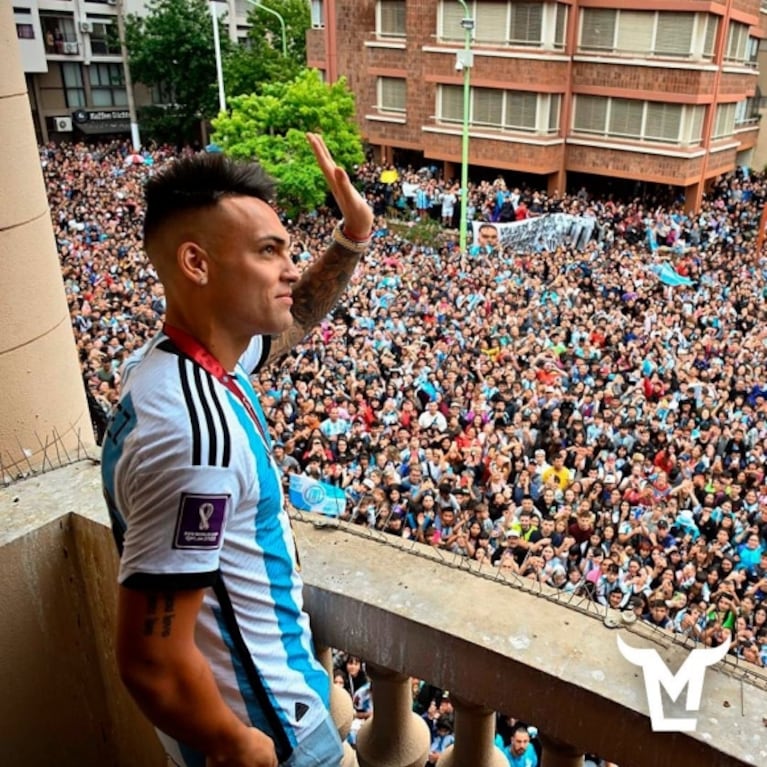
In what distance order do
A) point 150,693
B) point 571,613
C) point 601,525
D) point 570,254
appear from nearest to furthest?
point 150,693
point 571,613
point 601,525
point 570,254

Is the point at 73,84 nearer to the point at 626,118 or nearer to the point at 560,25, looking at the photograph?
the point at 560,25

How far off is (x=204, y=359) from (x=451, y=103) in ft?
92.0

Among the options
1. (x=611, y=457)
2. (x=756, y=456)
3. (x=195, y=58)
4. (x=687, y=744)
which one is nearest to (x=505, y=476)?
(x=611, y=457)

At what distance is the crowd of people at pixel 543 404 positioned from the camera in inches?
304

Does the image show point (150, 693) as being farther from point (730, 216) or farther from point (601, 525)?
point (730, 216)

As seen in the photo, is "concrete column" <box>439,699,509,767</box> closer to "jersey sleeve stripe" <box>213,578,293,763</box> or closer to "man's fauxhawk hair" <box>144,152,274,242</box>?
"jersey sleeve stripe" <box>213,578,293,763</box>

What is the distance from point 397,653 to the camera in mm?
2080

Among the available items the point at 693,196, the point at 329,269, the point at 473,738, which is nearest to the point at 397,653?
the point at 473,738

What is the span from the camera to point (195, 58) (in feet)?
124

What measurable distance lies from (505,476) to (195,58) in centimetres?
3431

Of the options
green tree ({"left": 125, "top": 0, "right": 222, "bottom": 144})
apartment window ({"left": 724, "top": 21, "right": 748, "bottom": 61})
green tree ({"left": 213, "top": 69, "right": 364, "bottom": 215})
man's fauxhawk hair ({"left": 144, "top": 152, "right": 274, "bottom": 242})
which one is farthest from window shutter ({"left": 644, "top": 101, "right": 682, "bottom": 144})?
man's fauxhawk hair ({"left": 144, "top": 152, "right": 274, "bottom": 242})

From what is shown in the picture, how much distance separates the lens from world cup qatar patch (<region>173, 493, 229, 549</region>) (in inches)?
53.1

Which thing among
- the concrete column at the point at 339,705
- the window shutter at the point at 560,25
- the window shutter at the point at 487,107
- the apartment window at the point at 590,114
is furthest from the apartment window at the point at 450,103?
the concrete column at the point at 339,705

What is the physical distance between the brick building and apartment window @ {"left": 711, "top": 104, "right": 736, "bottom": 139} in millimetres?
41
